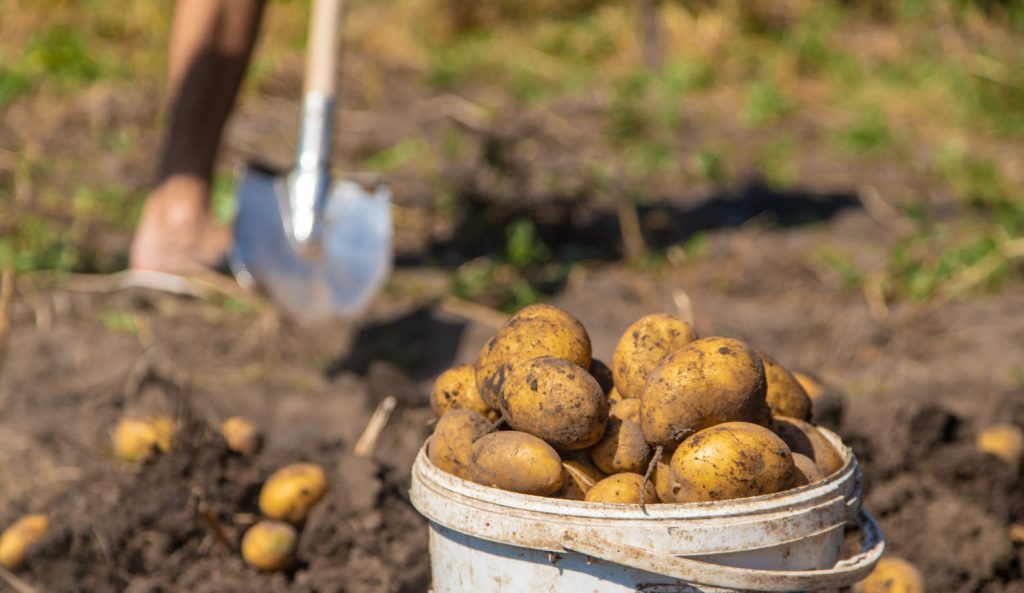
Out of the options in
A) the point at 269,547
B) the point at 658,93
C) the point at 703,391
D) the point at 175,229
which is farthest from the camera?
the point at 658,93

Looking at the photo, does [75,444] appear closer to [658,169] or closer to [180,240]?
[180,240]

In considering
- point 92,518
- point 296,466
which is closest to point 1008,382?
point 296,466

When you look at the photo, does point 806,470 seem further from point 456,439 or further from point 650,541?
point 456,439

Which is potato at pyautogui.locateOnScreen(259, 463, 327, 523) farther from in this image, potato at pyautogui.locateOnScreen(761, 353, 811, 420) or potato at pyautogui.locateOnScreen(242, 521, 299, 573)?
potato at pyautogui.locateOnScreen(761, 353, 811, 420)

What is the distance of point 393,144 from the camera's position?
6105 mm

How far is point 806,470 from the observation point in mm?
1658

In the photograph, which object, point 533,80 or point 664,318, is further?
point 533,80

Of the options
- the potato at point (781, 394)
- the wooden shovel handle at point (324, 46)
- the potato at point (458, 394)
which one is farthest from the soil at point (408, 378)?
the wooden shovel handle at point (324, 46)

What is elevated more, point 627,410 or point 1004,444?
point 627,410

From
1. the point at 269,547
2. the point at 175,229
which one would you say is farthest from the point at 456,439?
the point at 175,229

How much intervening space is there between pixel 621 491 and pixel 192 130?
9.18 ft

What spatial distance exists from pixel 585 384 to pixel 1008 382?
227 centimetres

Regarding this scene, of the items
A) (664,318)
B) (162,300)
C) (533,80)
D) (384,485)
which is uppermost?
(664,318)

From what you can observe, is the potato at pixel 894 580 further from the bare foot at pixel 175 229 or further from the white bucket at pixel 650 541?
the bare foot at pixel 175 229
